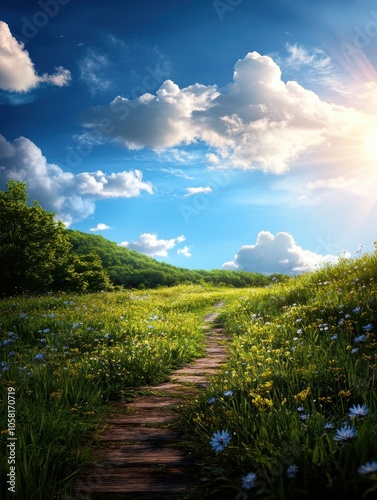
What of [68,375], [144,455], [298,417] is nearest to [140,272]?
[68,375]

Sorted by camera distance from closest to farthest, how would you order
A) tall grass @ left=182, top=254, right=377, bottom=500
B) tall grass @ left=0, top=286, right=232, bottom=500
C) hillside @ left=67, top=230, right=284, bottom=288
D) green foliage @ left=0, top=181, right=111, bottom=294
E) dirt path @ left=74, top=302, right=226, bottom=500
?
1. tall grass @ left=182, top=254, right=377, bottom=500
2. dirt path @ left=74, top=302, right=226, bottom=500
3. tall grass @ left=0, top=286, right=232, bottom=500
4. green foliage @ left=0, top=181, right=111, bottom=294
5. hillside @ left=67, top=230, right=284, bottom=288

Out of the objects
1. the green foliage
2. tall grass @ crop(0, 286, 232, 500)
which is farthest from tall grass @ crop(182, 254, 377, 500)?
the green foliage

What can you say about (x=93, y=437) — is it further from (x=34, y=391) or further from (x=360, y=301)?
(x=360, y=301)

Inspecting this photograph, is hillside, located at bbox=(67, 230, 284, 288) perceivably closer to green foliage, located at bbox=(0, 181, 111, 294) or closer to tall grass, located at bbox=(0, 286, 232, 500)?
green foliage, located at bbox=(0, 181, 111, 294)

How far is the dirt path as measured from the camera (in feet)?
10.4

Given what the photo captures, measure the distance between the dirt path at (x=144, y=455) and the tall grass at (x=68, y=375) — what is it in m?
0.23

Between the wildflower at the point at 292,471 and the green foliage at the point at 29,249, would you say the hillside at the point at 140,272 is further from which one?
the wildflower at the point at 292,471

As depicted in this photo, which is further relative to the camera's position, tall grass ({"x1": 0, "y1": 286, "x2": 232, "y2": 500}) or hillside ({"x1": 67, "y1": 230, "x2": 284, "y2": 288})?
hillside ({"x1": 67, "y1": 230, "x2": 284, "y2": 288})

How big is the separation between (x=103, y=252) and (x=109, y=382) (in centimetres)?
5204

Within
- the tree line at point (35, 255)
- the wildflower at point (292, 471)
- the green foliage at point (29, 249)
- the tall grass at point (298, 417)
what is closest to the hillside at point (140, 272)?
the tree line at point (35, 255)

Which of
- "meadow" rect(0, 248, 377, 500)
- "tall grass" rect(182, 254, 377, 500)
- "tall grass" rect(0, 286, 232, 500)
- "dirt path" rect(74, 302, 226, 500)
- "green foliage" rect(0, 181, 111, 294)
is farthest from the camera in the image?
"green foliage" rect(0, 181, 111, 294)

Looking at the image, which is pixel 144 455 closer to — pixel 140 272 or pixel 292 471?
pixel 292 471

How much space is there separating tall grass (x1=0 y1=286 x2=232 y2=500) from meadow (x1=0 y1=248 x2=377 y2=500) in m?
0.02

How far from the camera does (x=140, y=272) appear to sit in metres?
47.3
